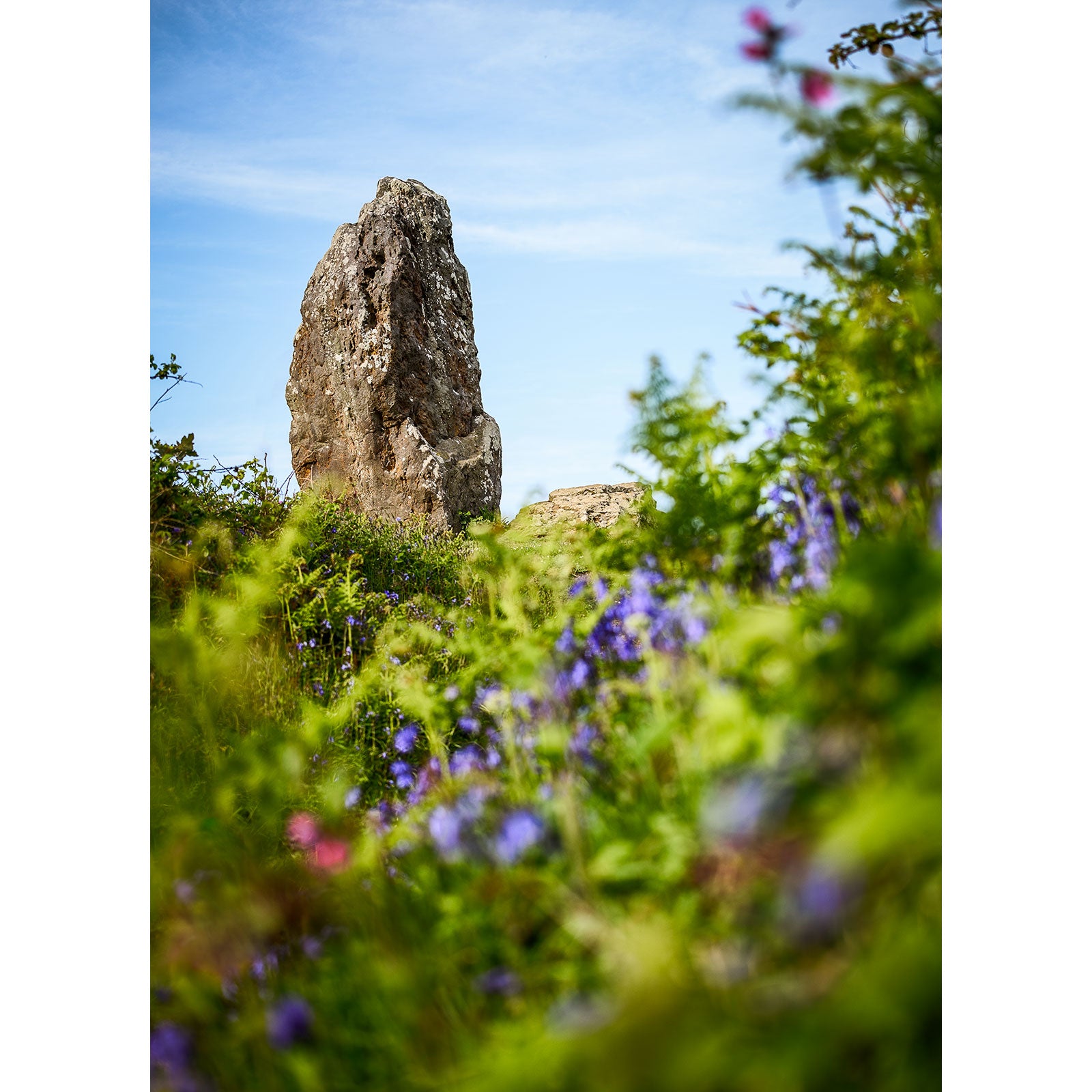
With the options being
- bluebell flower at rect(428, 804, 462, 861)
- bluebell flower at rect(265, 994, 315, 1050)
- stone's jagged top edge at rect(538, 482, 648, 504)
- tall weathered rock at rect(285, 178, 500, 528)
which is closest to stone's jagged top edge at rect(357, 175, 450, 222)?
tall weathered rock at rect(285, 178, 500, 528)

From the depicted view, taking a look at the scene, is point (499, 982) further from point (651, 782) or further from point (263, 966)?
point (263, 966)

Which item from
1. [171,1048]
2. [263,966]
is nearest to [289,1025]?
[263,966]

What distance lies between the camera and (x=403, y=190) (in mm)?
5359

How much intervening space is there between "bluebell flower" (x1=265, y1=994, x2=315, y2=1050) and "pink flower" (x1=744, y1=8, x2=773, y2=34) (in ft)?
6.48

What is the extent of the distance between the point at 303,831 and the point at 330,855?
0.20m

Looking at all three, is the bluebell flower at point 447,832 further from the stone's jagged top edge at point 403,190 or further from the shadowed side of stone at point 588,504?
the stone's jagged top edge at point 403,190

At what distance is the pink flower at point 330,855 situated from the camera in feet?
5.44

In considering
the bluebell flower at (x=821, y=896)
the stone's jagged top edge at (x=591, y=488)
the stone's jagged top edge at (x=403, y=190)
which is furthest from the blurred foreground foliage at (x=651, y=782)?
the stone's jagged top edge at (x=403, y=190)

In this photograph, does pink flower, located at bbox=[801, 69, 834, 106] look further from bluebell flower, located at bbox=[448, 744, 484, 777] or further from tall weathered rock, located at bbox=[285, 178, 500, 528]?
tall weathered rock, located at bbox=[285, 178, 500, 528]

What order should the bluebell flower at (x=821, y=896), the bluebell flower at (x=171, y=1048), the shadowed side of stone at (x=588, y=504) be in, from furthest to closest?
the shadowed side of stone at (x=588, y=504)
the bluebell flower at (x=171, y=1048)
the bluebell flower at (x=821, y=896)
